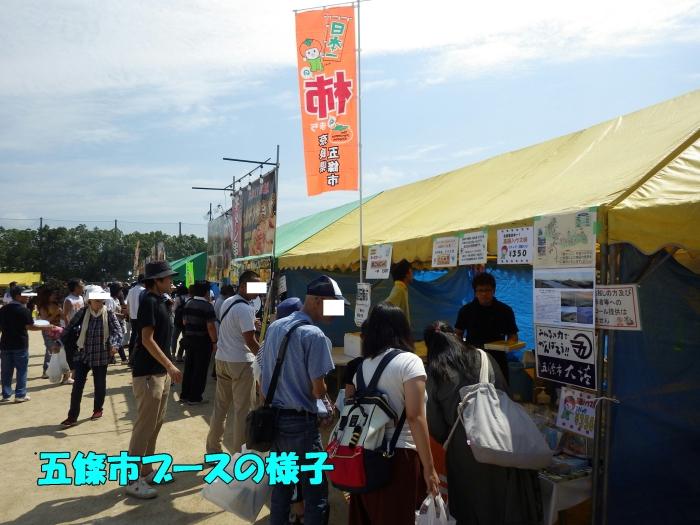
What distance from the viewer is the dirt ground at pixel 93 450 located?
13.1 ft

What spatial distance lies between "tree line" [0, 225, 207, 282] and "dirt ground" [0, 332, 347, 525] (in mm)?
39354

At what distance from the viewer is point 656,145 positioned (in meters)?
3.72

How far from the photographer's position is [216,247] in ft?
44.9

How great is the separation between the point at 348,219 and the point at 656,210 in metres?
6.32

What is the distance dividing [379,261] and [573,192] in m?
2.15

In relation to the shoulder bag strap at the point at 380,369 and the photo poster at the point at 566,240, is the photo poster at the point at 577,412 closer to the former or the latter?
the photo poster at the point at 566,240

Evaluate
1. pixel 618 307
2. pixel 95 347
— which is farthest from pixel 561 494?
pixel 95 347

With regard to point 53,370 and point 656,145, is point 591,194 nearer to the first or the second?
point 656,145

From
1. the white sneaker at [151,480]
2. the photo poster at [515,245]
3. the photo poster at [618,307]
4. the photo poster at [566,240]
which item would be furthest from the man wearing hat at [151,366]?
the photo poster at [618,307]

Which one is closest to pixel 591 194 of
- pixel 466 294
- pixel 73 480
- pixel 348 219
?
pixel 466 294

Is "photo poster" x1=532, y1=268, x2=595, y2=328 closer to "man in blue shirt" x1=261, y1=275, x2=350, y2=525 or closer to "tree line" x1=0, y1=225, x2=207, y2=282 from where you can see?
"man in blue shirt" x1=261, y1=275, x2=350, y2=525

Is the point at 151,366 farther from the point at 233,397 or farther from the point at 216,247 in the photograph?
the point at 216,247

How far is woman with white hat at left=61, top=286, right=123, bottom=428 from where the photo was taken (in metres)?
6.13

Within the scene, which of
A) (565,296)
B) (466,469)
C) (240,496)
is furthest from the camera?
(240,496)
